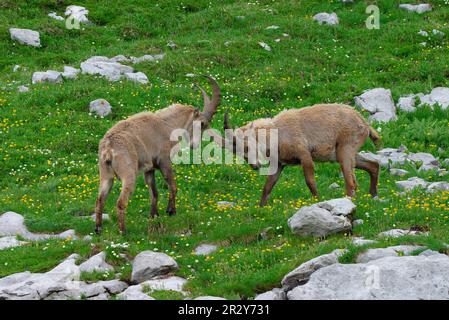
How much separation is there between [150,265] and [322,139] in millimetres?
5743

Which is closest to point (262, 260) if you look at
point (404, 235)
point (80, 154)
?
point (404, 235)

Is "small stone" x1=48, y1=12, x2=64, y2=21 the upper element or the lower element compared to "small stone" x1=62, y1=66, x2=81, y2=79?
upper

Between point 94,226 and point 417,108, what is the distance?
11.0 metres

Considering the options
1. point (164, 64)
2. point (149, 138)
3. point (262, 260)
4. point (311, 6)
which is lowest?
point (262, 260)

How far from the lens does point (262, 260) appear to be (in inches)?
Answer: 551

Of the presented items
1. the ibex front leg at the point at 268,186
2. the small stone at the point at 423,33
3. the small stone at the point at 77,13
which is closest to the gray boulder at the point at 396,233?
the ibex front leg at the point at 268,186

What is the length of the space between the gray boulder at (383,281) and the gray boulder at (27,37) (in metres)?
17.8

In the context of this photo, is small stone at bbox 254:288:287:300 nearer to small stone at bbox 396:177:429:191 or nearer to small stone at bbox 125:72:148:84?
small stone at bbox 396:177:429:191

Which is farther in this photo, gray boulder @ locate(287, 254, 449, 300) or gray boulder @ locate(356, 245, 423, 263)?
gray boulder @ locate(356, 245, 423, 263)

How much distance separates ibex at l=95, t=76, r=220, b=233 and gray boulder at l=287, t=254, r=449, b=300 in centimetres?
508

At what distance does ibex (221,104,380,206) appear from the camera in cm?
1781

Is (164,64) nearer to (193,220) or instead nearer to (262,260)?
(193,220)

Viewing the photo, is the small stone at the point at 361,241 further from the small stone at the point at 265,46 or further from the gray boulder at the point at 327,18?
the gray boulder at the point at 327,18

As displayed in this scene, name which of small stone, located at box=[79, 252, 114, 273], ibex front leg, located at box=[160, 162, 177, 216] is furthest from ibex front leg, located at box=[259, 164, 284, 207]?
small stone, located at box=[79, 252, 114, 273]
